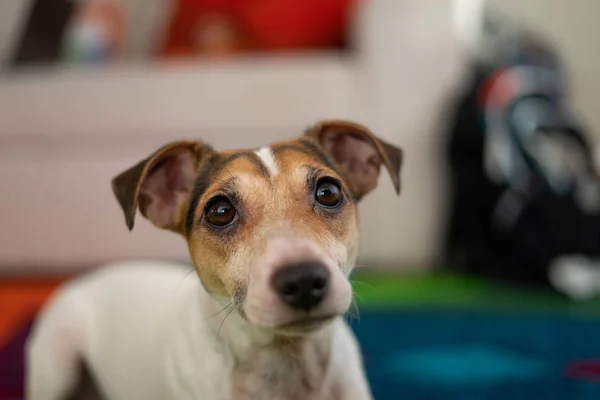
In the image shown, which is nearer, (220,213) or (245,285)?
(245,285)

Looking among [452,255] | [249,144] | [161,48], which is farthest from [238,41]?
[452,255]

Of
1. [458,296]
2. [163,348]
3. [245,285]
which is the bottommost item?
[458,296]

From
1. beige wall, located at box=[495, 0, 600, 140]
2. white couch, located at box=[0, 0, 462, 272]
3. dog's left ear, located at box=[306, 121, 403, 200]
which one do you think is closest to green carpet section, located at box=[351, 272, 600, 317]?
white couch, located at box=[0, 0, 462, 272]

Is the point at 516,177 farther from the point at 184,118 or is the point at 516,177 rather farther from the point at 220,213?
the point at 220,213

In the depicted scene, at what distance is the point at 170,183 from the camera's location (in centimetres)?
133

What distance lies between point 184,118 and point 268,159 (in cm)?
192

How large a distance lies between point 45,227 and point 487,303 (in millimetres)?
2278

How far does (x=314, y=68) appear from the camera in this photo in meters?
2.97

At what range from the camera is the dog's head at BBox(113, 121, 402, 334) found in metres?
0.95

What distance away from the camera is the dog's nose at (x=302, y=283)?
918mm

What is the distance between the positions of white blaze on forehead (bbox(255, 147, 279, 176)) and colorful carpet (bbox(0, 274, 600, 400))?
17.1 inches

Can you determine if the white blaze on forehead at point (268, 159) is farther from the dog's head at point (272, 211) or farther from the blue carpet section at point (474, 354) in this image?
the blue carpet section at point (474, 354)

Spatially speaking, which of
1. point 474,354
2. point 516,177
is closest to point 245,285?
point 474,354

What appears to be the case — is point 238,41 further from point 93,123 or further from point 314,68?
point 93,123
